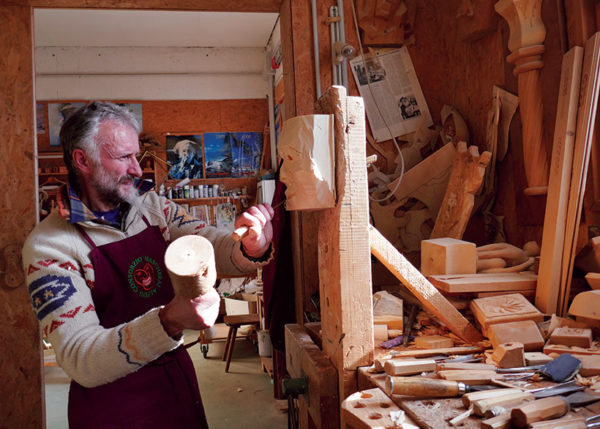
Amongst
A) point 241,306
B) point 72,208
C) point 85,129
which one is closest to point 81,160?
point 85,129

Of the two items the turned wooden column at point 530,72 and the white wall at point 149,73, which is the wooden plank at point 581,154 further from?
the white wall at point 149,73

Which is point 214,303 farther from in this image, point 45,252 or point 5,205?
point 5,205

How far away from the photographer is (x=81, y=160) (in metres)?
1.98

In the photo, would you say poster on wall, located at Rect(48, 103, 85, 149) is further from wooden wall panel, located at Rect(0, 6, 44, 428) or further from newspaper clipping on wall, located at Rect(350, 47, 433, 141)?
newspaper clipping on wall, located at Rect(350, 47, 433, 141)

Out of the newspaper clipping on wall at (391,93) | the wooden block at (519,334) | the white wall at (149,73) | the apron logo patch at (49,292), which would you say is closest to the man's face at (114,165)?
the apron logo patch at (49,292)

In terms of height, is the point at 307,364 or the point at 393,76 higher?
the point at 393,76

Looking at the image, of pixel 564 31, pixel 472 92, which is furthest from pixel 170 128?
pixel 564 31

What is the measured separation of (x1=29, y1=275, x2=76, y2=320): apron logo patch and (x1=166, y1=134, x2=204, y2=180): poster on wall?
6915mm

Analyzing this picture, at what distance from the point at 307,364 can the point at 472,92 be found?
1.91 meters

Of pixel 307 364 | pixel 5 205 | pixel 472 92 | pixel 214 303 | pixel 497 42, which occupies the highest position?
pixel 497 42

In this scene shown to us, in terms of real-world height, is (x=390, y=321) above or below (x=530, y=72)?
below

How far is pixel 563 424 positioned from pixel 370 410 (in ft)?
1.43

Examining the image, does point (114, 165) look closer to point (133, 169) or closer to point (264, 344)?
point (133, 169)

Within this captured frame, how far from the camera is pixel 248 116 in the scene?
8.62 meters
